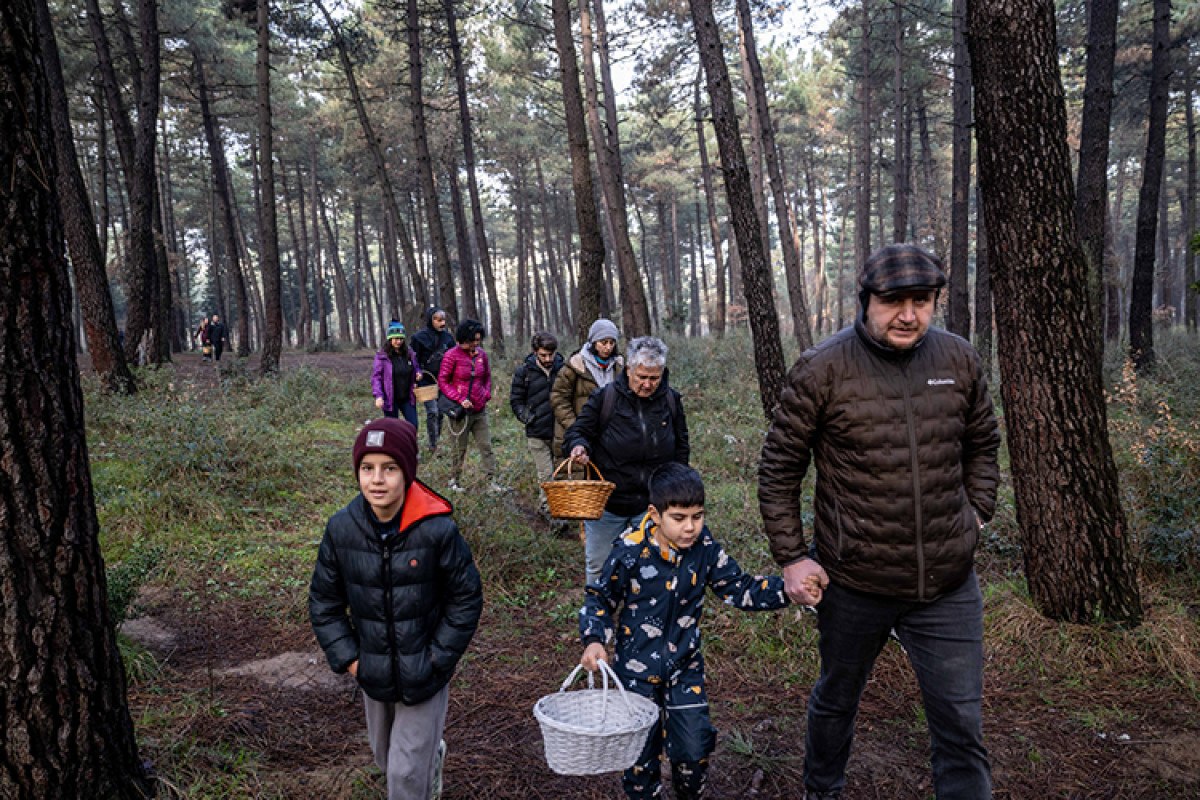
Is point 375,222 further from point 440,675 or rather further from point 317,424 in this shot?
point 440,675

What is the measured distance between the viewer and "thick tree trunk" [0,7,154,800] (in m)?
2.47

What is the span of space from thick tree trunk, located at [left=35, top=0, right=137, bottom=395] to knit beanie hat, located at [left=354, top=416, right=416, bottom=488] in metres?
11.5

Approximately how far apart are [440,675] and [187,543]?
15.9ft

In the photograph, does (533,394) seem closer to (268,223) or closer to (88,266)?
(88,266)

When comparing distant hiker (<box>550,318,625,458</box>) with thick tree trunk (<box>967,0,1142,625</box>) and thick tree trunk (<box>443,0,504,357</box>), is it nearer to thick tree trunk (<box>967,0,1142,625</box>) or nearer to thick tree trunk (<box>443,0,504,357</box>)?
thick tree trunk (<box>967,0,1142,625</box>)

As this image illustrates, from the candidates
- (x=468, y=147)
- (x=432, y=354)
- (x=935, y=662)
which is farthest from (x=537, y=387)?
(x=468, y=147)

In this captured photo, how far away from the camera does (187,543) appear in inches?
260

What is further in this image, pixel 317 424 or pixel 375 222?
pixel 375 222

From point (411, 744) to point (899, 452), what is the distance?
2190 mm

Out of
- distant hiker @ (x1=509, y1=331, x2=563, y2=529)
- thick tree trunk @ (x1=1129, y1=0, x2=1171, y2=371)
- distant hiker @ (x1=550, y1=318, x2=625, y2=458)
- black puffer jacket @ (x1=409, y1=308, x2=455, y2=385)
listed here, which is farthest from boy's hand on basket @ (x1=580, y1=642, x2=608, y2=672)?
thick tree trunk @ (x1=1129, y1=0, x2=1171, y2=371)

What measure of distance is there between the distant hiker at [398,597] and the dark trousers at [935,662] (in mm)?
1438

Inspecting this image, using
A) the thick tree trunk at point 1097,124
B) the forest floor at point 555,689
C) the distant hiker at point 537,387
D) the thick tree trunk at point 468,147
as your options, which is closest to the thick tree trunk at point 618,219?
the thick tree trunk at point 468,147

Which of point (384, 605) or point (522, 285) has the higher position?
point (522, 285)

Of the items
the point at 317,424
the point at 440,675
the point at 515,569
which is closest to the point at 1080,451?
the point at 440,675
